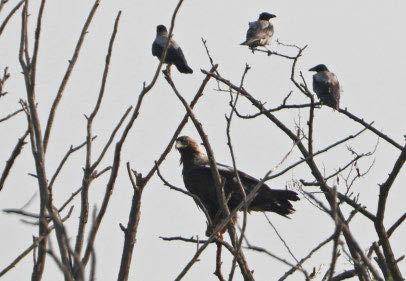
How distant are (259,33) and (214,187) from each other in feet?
21.4

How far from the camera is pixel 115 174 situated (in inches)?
120

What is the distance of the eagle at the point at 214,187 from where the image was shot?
6.93 metres

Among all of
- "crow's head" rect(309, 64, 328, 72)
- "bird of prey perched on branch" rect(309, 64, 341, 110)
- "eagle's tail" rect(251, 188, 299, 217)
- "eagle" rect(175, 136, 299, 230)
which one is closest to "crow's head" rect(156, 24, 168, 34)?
"crow's head" rect(309, 64, 328, 72)

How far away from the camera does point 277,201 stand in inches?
271

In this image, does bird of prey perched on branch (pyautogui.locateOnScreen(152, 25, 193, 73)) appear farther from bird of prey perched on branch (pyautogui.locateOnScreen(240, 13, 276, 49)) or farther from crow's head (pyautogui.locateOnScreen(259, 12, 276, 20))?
crow's head (pyautogui.locateOnScreen(259, 12, 276, 20))

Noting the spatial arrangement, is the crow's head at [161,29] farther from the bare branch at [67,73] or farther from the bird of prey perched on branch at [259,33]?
the bare branch at [67,73]

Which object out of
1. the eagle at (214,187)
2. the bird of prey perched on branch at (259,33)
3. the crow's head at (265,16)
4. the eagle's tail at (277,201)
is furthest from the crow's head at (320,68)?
the eagle's tail at (277,201)

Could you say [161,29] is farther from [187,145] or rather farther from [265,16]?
[187,145]

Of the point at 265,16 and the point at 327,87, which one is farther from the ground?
the point at 265,16

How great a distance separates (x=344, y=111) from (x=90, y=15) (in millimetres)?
5139

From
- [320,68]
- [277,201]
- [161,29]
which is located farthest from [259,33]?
[277,201]

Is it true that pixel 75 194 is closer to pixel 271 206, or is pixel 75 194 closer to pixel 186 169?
pixel 271 206

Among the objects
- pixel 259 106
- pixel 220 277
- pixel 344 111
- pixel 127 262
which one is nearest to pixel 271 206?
pixel 259 106

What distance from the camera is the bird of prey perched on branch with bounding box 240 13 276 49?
1338cm
